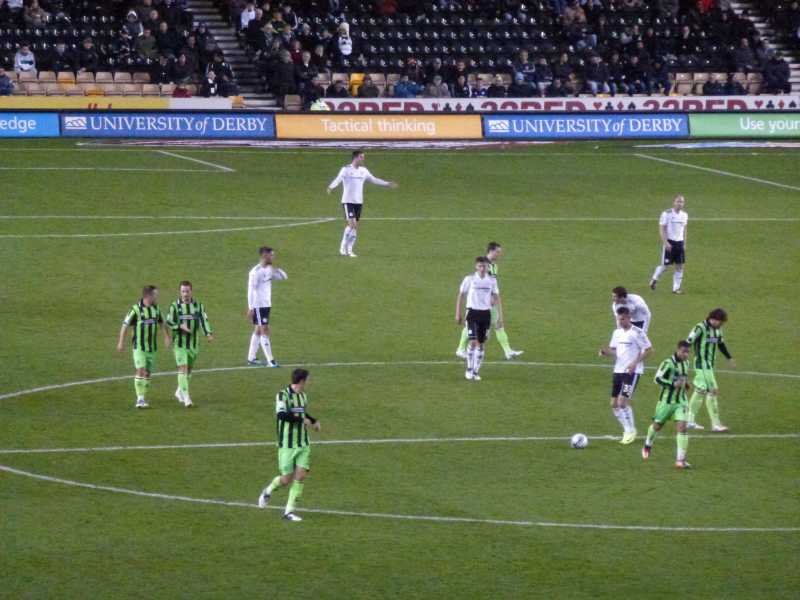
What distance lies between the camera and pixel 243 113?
56281 mm

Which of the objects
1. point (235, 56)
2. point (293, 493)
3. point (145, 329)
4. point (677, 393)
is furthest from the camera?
point (235, 56)

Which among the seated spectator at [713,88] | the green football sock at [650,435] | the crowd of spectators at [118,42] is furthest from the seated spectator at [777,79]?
the green football sock at [650,435]

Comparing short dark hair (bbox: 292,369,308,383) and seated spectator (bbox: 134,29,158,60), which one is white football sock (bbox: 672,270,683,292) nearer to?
short dark hair (bbox: 292,369,308,383)

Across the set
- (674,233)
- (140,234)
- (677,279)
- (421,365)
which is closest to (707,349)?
(421,365)

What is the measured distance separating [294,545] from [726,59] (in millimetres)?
52548

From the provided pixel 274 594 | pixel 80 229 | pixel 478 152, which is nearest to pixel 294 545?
pixel 274 594

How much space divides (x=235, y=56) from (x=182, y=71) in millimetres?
5252

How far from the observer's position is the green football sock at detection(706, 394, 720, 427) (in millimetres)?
24078

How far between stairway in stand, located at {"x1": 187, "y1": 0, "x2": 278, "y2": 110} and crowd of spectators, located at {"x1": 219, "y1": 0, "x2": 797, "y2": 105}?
2.67ft

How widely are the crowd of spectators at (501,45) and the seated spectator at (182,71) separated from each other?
10.4ft

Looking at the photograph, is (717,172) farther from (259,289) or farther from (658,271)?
A: (259,289)

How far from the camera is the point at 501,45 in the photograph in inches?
2549

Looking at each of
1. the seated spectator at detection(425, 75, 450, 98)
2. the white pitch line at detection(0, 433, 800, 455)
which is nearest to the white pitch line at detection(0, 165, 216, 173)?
the seated spectator at detection(425, 75, 450, 98)

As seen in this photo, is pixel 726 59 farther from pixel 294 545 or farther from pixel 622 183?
pixel 294 545
